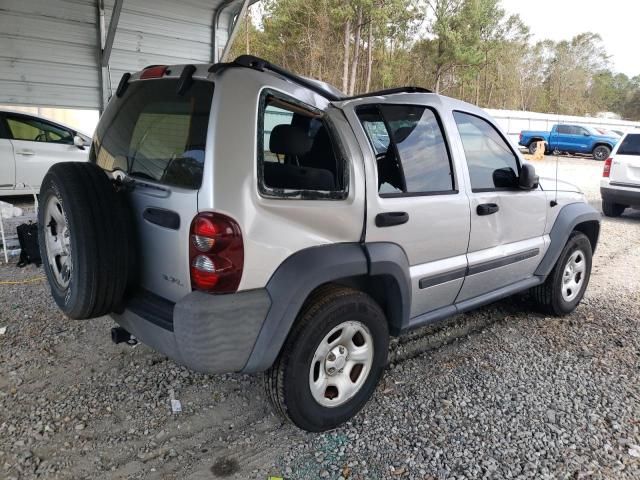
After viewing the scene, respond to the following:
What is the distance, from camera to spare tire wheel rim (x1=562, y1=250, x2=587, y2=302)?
14.4ft

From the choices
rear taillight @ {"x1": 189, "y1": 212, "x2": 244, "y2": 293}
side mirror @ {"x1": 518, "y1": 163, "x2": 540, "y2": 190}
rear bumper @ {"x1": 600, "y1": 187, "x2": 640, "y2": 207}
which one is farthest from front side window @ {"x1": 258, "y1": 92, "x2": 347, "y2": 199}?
rear bumper @ {"x1": 600, "y1": 187, "x2": 640, "y2": 207}

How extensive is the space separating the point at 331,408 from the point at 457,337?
1647 mm

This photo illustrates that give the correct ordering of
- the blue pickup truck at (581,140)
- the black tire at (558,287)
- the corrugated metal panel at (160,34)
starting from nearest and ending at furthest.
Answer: the black tire at (558,287) → the corrugated metal panel at (160,34) → the blue pickup truck at (581,140)

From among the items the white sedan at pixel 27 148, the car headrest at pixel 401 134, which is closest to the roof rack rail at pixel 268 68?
the car headrest at pixel 401 134

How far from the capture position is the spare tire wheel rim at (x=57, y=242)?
262cm

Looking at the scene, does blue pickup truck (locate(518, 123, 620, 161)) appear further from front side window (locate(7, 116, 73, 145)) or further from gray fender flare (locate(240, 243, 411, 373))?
gray fender flare (locate(240, 243, 411, 373))

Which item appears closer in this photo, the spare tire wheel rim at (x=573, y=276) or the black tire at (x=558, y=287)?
the black tire at (x=558, y=287)

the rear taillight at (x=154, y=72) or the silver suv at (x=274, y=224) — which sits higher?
the rear taillight at (x=154, y=72)

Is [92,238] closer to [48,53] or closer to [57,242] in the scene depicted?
[57,242]

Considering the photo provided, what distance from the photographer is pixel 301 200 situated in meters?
2.43

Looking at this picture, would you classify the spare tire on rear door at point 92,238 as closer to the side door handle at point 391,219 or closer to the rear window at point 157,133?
the rear window at point 157,133

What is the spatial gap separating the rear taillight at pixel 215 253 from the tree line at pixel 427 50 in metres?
21.0

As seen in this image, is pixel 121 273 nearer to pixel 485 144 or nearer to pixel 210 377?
pixel 210 377

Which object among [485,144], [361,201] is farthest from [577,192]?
[361,201]
